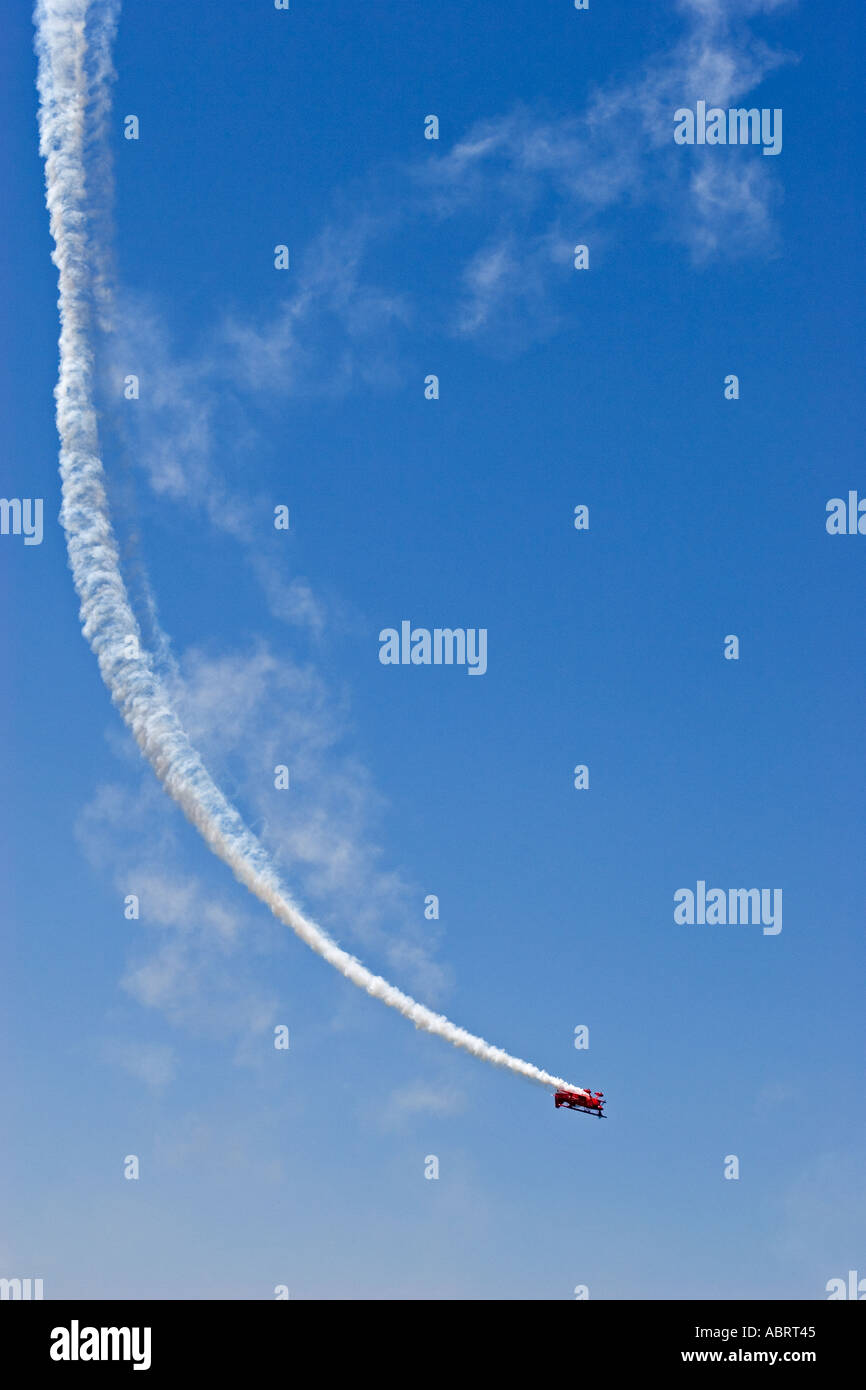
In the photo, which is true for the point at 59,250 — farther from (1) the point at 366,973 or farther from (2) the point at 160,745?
(1) the point at 366,973

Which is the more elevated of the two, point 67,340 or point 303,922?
point 67,340

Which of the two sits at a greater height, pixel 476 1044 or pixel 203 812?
pixel 203 812

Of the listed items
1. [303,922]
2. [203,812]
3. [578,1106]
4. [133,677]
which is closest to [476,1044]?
[578,1106]

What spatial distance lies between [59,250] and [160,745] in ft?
73.5

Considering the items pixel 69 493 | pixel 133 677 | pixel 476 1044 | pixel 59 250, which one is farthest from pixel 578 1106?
pixel 59 250

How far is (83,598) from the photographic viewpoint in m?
76.9
